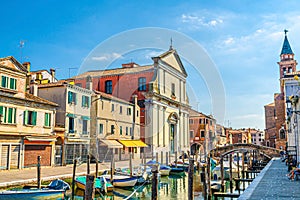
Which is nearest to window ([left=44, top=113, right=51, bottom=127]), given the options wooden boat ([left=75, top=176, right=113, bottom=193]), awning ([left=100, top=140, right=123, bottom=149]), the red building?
awning ([left=100, top=140, right=123, bottom=149])

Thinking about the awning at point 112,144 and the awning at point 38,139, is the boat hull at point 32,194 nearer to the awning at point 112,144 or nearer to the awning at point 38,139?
the awning at point 38,139

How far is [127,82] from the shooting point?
34.4m

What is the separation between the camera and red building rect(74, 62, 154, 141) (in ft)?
108

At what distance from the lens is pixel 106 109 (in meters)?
27.0

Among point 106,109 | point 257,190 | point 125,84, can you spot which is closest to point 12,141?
point 106,109

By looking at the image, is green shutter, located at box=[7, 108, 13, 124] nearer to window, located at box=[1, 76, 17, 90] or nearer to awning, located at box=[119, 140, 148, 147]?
window, located at box=[1, 76, 17, 90]

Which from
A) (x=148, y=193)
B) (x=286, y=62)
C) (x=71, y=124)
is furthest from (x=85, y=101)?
(x=286, y=62)

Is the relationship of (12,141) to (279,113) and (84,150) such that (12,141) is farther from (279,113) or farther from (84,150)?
(279,113)

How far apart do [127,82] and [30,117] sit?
626 inches

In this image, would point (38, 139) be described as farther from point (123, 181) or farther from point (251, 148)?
point (251, 148)

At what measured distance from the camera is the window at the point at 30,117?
1925cm

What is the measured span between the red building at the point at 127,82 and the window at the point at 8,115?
14.9m

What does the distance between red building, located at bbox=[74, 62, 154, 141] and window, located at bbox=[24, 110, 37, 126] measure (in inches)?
521

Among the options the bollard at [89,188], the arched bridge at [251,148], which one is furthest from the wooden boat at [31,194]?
the arched bridge at [251,148]
